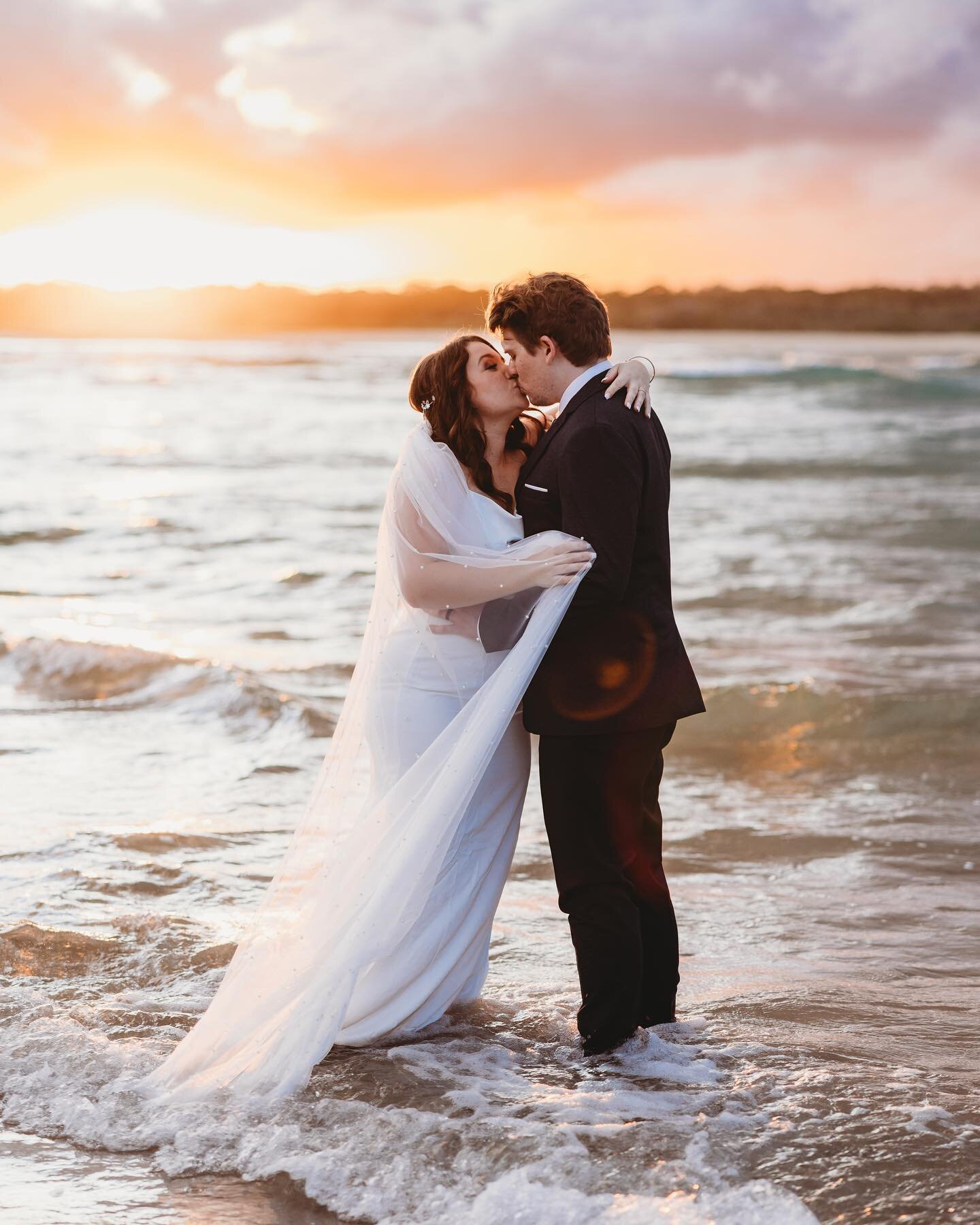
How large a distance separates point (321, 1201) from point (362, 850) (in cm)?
98

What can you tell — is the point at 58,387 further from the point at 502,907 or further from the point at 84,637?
the point at 502,907

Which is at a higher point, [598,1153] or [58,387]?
[58,387]

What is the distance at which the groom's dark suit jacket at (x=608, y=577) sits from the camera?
11.7 feet

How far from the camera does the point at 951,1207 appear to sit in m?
3.03

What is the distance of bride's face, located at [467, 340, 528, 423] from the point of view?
3865 mm

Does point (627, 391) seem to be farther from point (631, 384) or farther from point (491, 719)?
point (491, 719)

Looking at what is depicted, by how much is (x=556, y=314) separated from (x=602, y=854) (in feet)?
4.91

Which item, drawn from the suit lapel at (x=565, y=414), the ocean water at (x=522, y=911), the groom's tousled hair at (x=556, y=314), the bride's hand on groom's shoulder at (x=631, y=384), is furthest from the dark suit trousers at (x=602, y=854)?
the groom's tousled hair at (x=556, y=314)

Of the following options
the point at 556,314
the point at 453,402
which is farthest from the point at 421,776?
the point at 556,314

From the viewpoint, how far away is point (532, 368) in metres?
3.74

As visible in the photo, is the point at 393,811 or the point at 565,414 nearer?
the point at 565,414

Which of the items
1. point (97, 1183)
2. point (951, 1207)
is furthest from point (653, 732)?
point (97, 1183)

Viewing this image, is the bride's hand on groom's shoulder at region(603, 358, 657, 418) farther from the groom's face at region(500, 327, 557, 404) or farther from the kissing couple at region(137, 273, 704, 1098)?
the groom's face at region(500, 327, 557, 404)

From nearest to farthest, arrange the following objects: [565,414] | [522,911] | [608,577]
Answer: [608,577] → [565,414] → [522,911]
